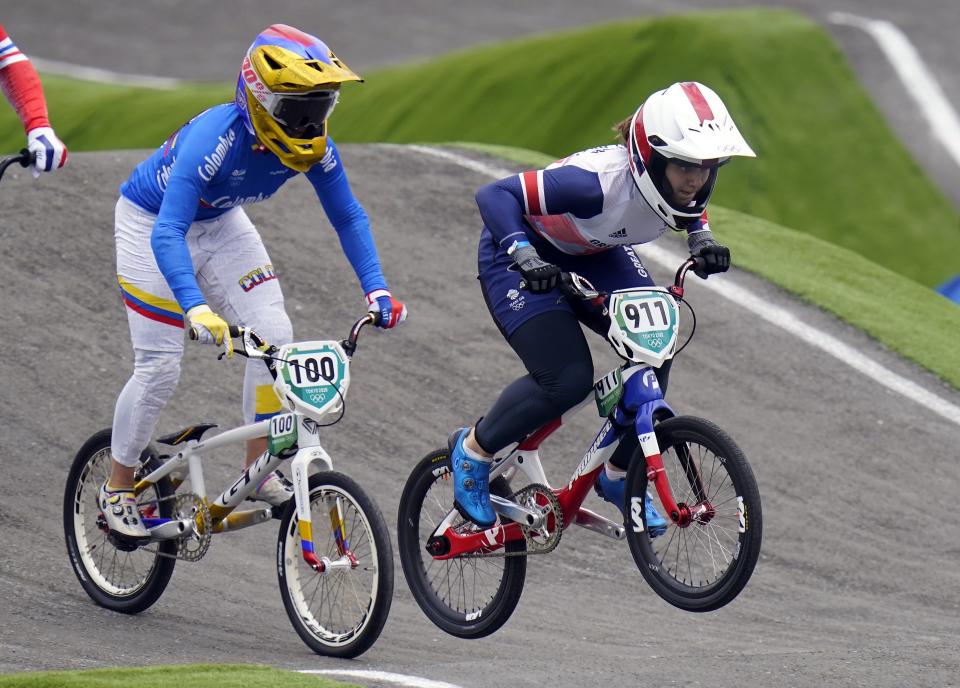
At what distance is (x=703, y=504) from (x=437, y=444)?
4.72 m

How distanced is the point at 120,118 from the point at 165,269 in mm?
19049

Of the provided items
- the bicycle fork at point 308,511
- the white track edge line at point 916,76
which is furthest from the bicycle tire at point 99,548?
the white track edge line at point 916,76

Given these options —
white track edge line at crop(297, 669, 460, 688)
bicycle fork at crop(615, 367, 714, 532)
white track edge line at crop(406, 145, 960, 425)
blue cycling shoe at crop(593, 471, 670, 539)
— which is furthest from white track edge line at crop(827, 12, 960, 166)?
white track edge line at crop(297, 669, 460, 688)

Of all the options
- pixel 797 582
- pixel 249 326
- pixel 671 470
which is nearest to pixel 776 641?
pixel 797 582

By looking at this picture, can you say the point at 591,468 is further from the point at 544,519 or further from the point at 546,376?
the point at 546,376

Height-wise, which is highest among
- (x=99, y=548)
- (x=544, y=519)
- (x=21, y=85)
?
(x=21, y=85)

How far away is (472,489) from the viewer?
23.3 ft

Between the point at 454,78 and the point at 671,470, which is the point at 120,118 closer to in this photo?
the point at 454,78

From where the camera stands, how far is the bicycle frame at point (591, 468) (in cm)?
644

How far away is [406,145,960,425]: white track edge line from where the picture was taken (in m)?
13.0

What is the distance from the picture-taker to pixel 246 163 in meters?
7.04

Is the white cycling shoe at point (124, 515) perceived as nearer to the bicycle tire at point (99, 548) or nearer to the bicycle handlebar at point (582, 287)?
the bicycle tire at point (99, 548)

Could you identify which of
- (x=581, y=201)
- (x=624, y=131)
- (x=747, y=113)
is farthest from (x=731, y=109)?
(x=581, y=201)

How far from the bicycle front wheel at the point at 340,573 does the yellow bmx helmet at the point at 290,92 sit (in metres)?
1.62
